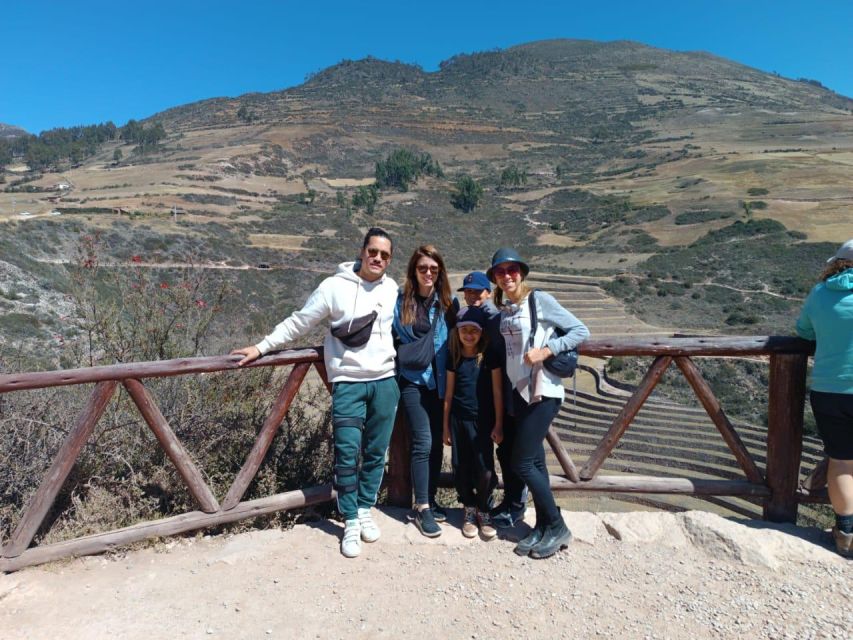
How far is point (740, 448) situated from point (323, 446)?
2350 millimetres

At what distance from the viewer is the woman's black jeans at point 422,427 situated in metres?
2.74

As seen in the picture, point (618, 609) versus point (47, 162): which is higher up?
point (47, 162)

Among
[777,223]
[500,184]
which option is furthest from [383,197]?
[777,223]

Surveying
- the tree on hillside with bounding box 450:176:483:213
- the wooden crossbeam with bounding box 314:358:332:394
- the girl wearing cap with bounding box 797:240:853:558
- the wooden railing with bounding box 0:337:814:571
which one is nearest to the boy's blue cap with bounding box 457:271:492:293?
the wooden railing with bounding box 0:337:814:571

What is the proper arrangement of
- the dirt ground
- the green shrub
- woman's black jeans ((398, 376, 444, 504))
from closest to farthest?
the dirt ground
woman's black jeans ((398, 376, 444, 504))
the green shrub

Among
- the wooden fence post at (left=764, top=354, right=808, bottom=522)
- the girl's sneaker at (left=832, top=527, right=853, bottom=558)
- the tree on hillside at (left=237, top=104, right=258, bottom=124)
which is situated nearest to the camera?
the girl's sneaker at (left=832, top=527, right=853, bottom=558)

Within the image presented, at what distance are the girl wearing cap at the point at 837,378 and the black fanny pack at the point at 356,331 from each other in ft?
6.43

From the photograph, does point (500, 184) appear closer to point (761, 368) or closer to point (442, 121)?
point (442, 121)

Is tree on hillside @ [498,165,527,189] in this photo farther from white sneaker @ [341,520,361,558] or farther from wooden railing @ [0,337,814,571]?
white sneaker @ [341,520,361,558]

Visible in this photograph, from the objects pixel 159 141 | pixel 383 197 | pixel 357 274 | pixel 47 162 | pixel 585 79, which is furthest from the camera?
pixel 585 79

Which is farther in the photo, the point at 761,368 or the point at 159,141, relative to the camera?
the point at 159,141

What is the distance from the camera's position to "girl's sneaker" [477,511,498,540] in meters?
2.77

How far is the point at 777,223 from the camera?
42500mm

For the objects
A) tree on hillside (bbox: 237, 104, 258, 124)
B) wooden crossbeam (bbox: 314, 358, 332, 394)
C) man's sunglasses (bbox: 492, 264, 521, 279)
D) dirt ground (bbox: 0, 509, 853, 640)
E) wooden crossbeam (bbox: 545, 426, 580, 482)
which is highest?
tree on hillside (bbox: 237, 104, 258, 124)
